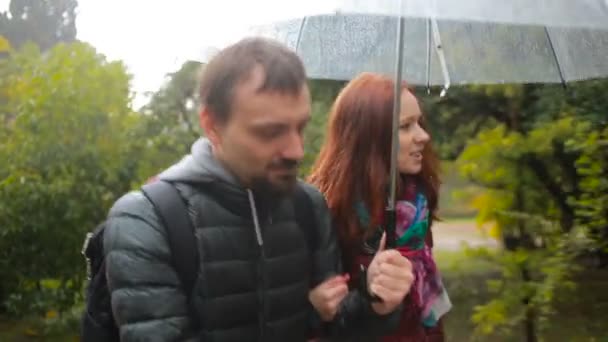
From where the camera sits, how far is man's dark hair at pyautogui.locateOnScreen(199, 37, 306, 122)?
1.83 m

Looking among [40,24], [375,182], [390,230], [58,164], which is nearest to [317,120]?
[58,164]

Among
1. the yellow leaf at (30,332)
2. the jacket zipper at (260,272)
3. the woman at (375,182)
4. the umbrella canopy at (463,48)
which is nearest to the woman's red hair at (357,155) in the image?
the woman at (375,182)

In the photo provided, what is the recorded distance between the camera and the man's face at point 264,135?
1.82 m

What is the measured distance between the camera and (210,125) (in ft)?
6.21

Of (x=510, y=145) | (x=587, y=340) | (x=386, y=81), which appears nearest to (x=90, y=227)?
(x=510, y=145)

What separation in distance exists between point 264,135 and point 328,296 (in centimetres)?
47

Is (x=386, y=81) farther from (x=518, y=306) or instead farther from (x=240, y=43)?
(x=518, y=306)

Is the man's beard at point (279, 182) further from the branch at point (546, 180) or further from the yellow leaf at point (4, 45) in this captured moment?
the yellow leaf at point (4, 45)

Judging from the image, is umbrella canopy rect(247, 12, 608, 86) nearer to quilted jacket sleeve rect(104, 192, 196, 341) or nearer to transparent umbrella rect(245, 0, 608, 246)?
transparent umbrella rect(245, 0, 608, 246)

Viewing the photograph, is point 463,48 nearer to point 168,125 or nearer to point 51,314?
point 168,125

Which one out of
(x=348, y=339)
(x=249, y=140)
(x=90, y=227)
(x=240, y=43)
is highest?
(x=240, y=43)

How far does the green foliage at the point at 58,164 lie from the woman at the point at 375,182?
380 centimetres

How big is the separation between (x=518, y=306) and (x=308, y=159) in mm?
2330

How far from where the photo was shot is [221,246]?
1.87m
